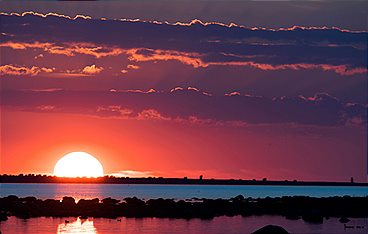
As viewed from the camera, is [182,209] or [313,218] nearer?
[313,218]

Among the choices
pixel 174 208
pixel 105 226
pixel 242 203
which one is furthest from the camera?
pixel 242 203

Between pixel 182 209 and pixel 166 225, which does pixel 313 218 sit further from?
pixel 166 225

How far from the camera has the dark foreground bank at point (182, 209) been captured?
3725 inches

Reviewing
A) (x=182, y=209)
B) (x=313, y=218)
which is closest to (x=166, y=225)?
(x=182, y=209)

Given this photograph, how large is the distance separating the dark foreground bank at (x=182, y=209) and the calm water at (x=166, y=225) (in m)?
3.46

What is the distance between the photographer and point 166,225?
274ft

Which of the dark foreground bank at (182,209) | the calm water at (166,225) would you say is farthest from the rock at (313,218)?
the calm water at (166,225)

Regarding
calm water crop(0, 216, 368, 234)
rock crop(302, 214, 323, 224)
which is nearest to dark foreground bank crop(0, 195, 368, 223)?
rock crop(302, 214, 323, 224)

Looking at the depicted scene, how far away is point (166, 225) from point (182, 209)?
48.6 feet

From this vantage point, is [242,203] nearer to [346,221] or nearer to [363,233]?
[346,221]

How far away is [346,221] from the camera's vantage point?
8694 cm

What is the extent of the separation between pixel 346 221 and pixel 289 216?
7.52m

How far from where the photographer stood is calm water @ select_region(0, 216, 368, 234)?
7769 centimetres

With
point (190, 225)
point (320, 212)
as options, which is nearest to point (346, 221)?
point (320, 212)
